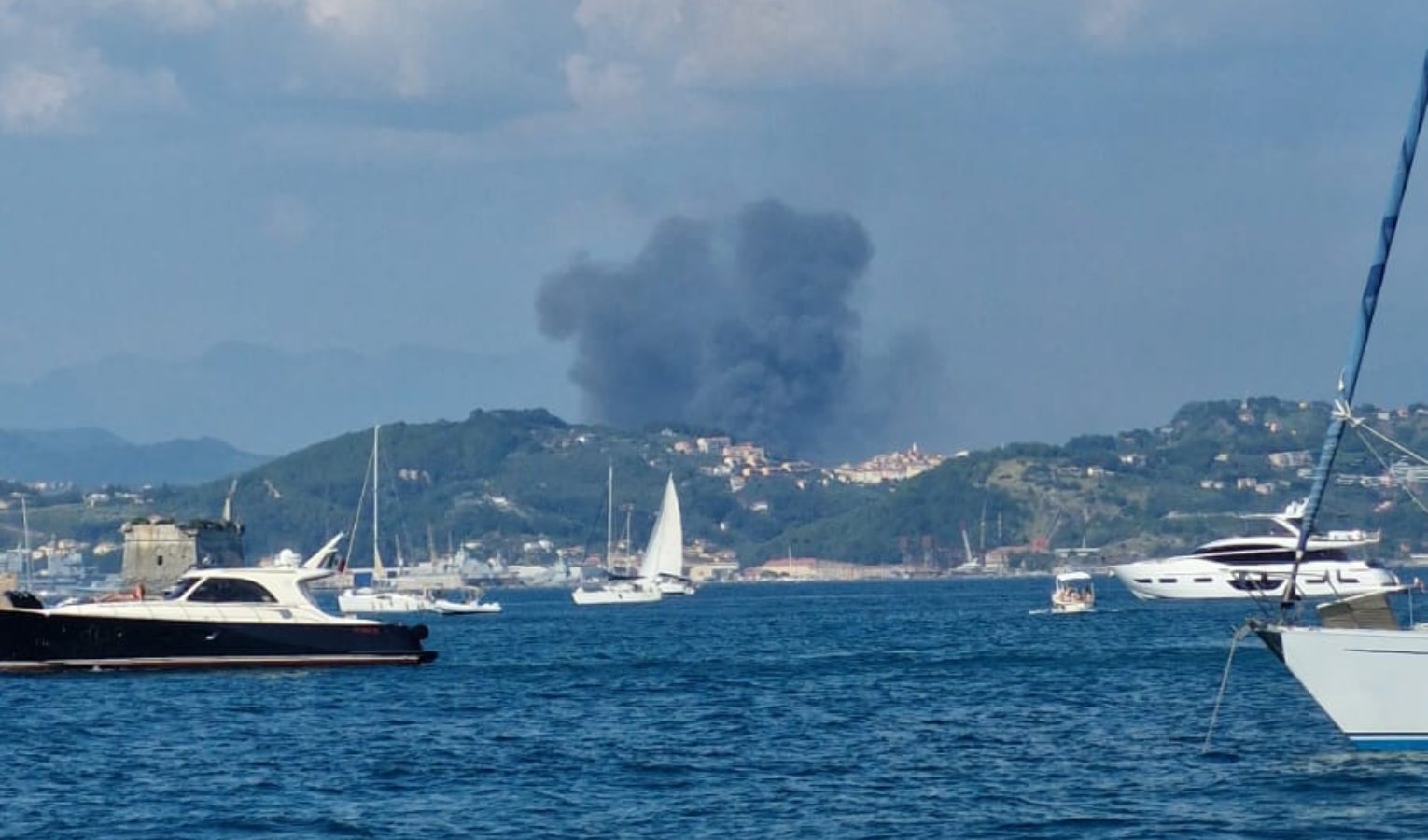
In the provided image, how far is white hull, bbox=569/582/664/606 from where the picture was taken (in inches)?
7057

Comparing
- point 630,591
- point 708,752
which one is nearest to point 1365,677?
point 708,752

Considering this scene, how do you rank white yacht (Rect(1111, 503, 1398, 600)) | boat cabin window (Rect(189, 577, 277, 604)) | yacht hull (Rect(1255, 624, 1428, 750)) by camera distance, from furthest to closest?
white yacht (Rect(1111, 503, 1398, 600)) → boat cabin window (Rect(189, 577, 277, 604)) → yacht hull (Rect(1255, 624, 1428, 750))

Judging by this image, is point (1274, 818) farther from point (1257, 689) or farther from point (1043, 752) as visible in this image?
point (1257, 689)

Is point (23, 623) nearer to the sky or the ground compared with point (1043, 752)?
nearer to the sky

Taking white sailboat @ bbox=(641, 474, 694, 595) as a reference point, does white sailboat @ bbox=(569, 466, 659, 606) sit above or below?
below

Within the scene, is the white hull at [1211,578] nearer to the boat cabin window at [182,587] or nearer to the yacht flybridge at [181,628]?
the yacht flybridge at [181,628]

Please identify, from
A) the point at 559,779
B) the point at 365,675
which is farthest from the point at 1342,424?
the point at 365,675

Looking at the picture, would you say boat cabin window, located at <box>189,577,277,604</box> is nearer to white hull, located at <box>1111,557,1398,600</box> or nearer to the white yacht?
the white yacht

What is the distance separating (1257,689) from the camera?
5338cm

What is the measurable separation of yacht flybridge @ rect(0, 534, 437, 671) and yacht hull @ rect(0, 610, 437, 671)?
2cm

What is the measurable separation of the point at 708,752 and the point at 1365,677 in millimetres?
12686

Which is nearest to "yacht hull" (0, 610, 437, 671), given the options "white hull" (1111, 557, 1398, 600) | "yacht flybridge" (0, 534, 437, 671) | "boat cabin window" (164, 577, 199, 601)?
"yacht flybridge" (0, 534, 437, 671)

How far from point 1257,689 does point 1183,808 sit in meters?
19.9

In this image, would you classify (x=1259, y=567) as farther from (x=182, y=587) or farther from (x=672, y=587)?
Answer: (x=182, y=587)
